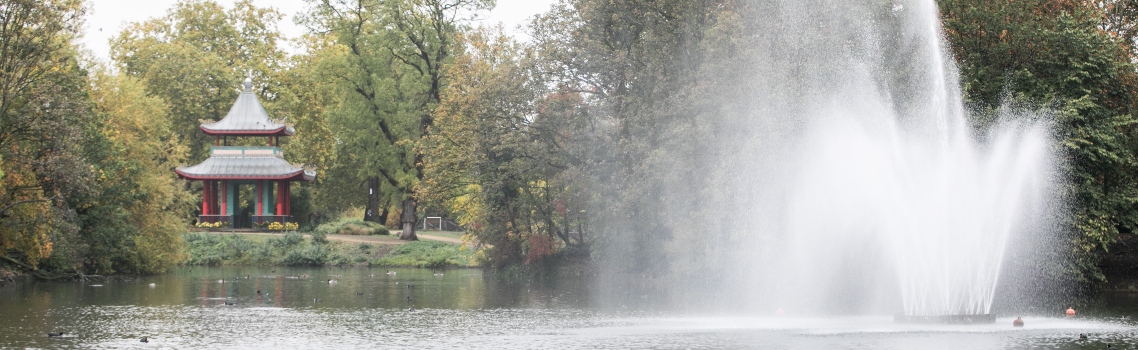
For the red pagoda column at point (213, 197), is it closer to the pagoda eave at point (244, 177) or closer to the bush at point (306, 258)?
the pagoda eave at point (244, 177)

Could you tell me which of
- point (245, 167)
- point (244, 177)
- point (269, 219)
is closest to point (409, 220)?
point (269, 219)

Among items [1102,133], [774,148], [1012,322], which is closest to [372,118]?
[774,148]

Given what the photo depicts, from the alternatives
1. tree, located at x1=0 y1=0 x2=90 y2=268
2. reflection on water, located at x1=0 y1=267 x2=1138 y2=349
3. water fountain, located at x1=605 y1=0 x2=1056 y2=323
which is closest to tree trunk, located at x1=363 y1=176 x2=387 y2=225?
reflection on water, located at x1=0 y1=267 x2=1138 y2=349

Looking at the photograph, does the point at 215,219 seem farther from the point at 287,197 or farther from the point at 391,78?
the point at 391,78

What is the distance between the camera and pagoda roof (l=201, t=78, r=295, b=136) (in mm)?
82625

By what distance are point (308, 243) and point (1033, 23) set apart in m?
48.2

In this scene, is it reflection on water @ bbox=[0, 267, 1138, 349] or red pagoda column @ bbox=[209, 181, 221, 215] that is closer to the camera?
reflection on water @ bbox=[0, 267, 1138, 349]

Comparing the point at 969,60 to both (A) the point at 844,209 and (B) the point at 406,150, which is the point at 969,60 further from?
(B) the point at 406,150

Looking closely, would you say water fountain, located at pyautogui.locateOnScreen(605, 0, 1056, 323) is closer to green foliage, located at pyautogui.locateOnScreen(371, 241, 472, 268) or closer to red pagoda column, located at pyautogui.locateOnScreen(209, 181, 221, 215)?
green foliage, located at pyautogui.locateOnScreen(371, 241, 472, 268)

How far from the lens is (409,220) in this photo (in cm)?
8150

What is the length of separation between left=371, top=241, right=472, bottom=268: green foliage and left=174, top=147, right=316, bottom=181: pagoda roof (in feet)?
37.9

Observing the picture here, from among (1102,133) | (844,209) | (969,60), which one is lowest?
(844,209)

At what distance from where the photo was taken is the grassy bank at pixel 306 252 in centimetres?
7462

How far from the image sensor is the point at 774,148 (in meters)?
41.0
